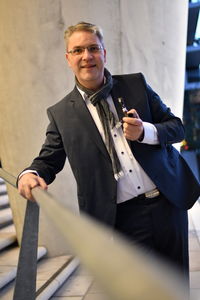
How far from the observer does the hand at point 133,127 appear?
1394 mm

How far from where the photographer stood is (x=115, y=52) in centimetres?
367

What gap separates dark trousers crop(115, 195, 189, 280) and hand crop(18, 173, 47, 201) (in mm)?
413

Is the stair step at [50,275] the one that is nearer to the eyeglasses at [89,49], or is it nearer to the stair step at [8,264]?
the stair step at [8,264]

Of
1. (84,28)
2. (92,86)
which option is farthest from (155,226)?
(84,28)

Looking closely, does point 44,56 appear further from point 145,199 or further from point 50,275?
point 145,199

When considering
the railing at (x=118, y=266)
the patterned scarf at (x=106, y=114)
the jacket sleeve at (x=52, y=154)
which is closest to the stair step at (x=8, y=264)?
the jacket sleeve at (x=52, y=154)

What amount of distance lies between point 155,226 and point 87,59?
782 millimetres

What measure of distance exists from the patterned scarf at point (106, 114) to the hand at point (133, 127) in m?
0.14

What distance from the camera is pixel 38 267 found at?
3.37 meters

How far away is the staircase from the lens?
272 centimetres

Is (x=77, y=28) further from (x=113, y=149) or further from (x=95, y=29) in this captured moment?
(x=113, y=149)

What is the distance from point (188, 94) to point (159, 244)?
13683 mm

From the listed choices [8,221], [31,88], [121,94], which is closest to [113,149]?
[121,94]

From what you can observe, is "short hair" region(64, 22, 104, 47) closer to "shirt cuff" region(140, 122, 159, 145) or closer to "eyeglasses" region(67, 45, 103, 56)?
"eyeglasses" region(67, 45, 103, 56)
